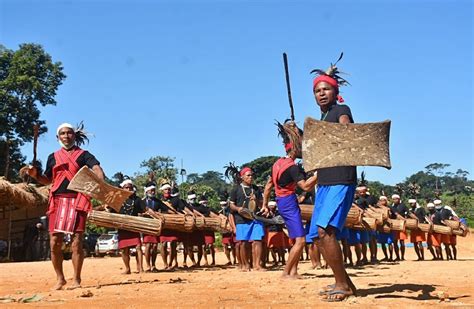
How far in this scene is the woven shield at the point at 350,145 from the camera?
4934 mm

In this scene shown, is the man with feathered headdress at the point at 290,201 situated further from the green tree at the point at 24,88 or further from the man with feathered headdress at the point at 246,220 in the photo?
the green tree at the point at 24,88

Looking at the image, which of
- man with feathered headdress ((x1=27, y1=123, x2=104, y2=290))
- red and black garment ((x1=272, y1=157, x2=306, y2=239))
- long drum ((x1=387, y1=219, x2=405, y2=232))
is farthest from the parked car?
red and black garment ((x1=272, y1=157, x2=306, y2=239))

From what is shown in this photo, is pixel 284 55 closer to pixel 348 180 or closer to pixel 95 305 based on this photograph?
pixel 348 180

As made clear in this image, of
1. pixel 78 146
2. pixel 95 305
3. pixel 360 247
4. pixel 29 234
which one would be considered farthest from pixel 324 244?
pixel 29 234

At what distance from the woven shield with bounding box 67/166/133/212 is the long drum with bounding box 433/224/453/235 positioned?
1060cm

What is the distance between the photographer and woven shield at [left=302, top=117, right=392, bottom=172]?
16.2 ft

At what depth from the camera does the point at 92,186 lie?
6.54m

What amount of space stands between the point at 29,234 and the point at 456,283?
58.1 ft

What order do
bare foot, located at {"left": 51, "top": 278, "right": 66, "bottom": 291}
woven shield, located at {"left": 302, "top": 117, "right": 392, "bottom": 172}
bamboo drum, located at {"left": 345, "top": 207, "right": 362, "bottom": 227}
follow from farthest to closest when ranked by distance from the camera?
bamboo drum, located at {"left": 345, "top": 207, "right": 362, "bottom": 227} → bare foot, located at {"left": 51, "top": 278, "right": 66, "bottom": 291} → woven shield, located at {"left": 302, "top": 117, "right": 392, "bottom": 172}

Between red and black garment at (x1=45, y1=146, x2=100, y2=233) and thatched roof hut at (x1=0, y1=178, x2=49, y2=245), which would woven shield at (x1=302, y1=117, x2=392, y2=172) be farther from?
thatched roof hut at (x1=0, y1=178, x2=49, y2=245)

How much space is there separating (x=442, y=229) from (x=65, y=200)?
1120 cm

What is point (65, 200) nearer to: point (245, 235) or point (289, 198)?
point (289, 198)

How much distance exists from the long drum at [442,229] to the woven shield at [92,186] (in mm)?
10600

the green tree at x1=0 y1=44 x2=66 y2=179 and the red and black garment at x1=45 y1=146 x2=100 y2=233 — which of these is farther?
the green tree at x1=0 y1=44 x2=66 y2=179
